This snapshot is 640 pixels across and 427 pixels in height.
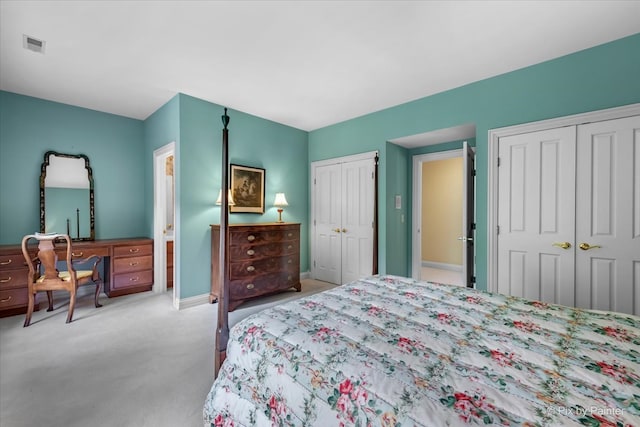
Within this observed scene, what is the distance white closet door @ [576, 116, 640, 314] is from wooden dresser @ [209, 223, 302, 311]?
10.7 ft

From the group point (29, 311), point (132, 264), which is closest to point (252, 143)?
point (132, 264)

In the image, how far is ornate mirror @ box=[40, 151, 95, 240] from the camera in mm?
3751

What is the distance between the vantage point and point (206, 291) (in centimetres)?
368

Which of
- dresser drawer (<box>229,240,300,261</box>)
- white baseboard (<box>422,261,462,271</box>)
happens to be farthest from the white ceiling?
white baseboard (<box>422,261,462,271</box>)

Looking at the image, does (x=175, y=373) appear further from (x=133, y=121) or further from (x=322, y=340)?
(x=133, y=121)

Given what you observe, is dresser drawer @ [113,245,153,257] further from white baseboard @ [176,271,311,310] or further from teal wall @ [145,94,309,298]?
white baseboard @ [176,271,311,310]

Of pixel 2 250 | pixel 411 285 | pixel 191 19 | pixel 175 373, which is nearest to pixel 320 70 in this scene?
pixel 191 19

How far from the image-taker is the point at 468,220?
2.99m

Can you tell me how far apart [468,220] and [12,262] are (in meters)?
5.26

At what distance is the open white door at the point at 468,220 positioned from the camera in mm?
2938

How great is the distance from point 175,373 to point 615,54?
4587 millimetres

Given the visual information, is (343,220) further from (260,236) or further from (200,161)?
(200,161)

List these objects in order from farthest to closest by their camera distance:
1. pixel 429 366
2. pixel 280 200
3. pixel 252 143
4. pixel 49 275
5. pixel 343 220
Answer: pixel 343 220, pixel 280 200, pixel 252 143, pixel 49 275, pixel 429 366

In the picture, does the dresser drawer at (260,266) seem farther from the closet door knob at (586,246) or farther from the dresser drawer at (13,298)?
the closet door knob at (586,246)
